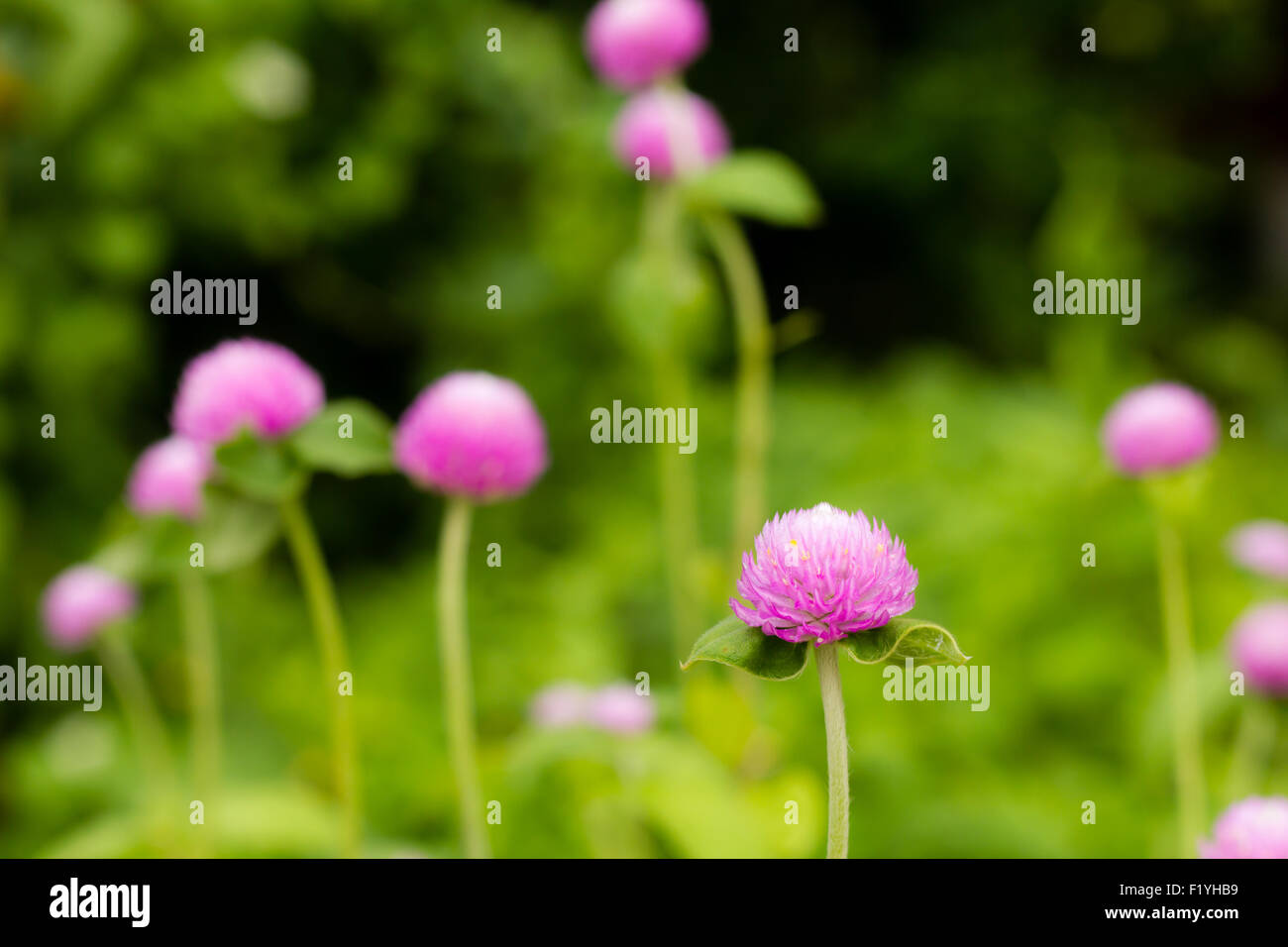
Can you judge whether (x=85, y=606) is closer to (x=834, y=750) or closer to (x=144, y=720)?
(x=144, y=720)

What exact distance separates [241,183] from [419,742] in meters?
1.04

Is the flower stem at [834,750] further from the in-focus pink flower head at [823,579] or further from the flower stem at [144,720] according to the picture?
the flower stem at [144,720]

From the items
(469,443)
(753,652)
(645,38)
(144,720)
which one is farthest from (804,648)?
(144,720)

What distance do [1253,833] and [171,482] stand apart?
0.85 m

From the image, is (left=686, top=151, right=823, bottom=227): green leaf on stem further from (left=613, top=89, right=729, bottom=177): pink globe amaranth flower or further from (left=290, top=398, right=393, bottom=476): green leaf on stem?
(left=290, top=398, right=393, bottom=476): green leaf on stem

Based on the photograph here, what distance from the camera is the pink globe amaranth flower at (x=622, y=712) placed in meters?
1.01

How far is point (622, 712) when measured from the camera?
1.02 meters

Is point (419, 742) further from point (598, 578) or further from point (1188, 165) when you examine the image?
point (1188, 165)

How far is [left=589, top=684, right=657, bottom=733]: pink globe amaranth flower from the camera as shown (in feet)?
3.30

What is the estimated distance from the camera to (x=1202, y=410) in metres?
1.02

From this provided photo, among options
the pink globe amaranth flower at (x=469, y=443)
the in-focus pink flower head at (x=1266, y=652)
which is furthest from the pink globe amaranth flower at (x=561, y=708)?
the in-focus pink flower head at (x=1266, y=652)

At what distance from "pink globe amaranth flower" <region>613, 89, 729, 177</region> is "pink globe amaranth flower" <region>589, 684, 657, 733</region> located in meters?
0.50

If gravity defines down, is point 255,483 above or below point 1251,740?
above

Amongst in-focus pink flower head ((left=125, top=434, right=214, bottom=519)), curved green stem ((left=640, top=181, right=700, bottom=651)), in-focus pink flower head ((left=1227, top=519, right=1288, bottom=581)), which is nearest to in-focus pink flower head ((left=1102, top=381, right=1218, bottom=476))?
in-focus pink flower head ((left=1227, top=519, right=1288, bottom=581))
